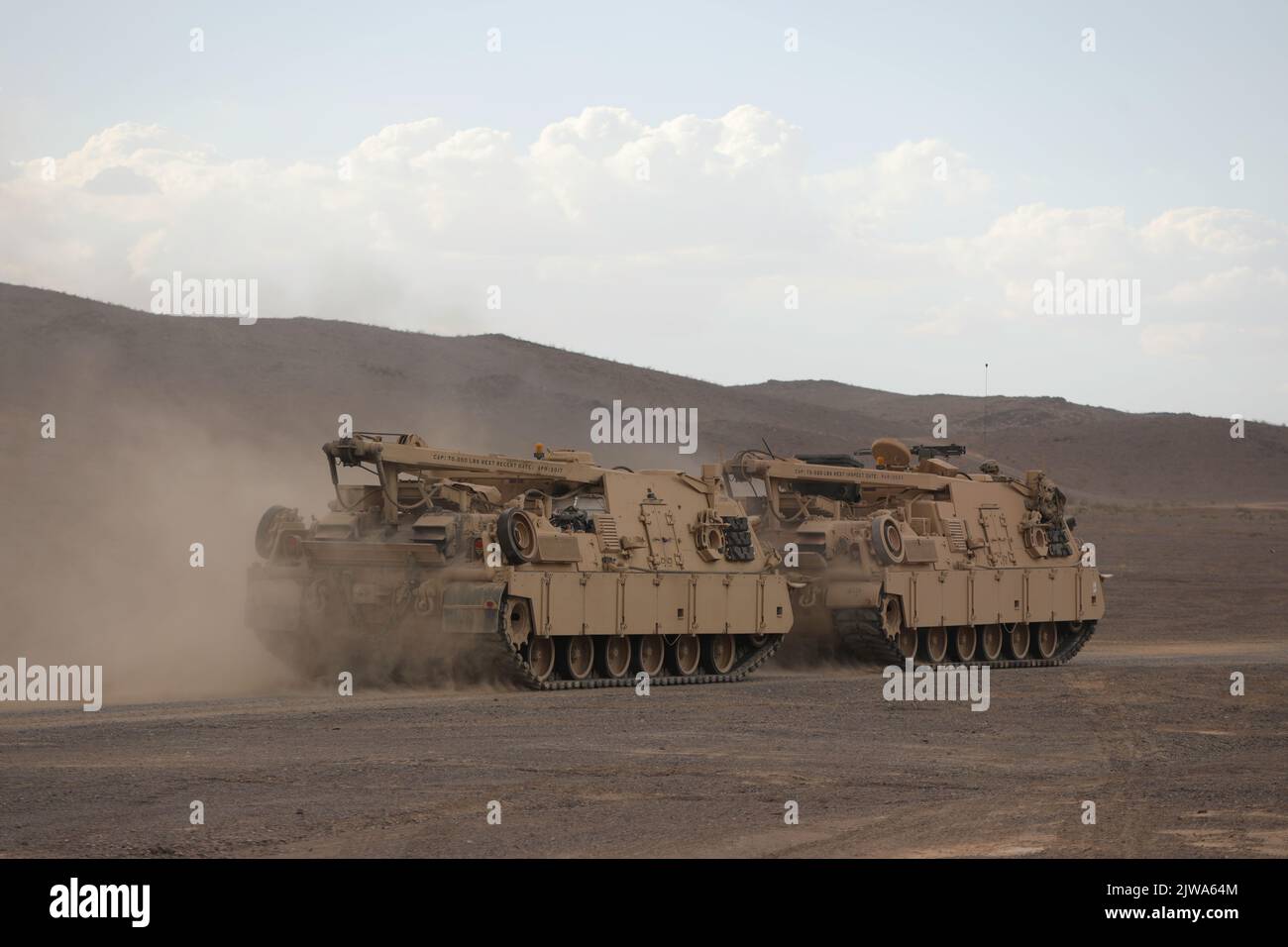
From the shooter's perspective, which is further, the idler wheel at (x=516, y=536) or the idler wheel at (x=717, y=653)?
the idler wheel at (x=717, y=653)

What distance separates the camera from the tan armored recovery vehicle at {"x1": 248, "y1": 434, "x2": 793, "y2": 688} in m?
23.0

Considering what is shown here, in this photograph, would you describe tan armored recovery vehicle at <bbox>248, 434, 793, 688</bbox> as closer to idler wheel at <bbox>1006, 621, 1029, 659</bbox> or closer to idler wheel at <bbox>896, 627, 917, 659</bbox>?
idler wheel at <bbox>896, 627, 917, 659</bbox>

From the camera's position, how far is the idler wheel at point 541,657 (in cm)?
2331

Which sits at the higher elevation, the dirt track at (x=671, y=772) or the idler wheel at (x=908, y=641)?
the idler wheel at (x=908, y=641)

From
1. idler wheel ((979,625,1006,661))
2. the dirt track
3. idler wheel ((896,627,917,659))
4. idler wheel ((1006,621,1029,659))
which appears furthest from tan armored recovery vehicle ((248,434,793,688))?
idler wheel ((1006,621,1029,659))

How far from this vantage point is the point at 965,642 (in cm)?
3102

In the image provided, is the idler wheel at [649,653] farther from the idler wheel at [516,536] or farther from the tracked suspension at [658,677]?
the idler wheel at [516,536]

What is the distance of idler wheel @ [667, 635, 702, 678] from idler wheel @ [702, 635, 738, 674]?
97 mm

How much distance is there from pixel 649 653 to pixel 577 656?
1.57 metres

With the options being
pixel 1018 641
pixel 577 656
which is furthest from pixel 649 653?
pixel 1018 641

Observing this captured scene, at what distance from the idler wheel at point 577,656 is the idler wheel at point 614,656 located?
135 millimetres

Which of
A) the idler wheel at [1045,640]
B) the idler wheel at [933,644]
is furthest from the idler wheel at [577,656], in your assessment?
the idler wheel at [1045,640]
